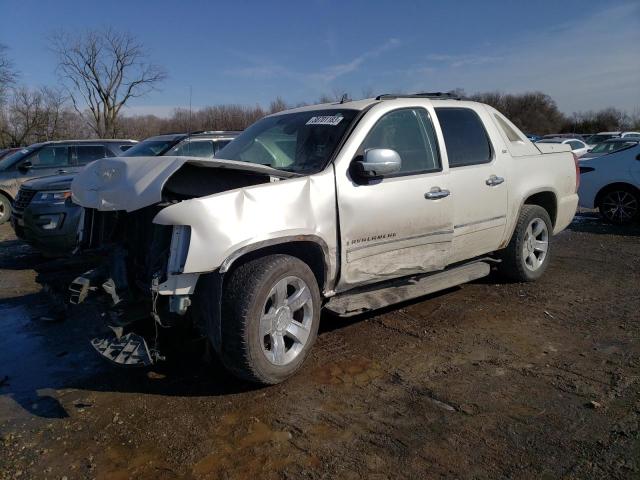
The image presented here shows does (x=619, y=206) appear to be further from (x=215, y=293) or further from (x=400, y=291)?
(x=215, y=293)

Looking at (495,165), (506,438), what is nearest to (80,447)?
(506,438)

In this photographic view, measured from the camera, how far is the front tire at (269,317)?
10.1 ft

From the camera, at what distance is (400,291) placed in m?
4.20

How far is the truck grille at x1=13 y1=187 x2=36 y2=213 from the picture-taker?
7100 millimetres

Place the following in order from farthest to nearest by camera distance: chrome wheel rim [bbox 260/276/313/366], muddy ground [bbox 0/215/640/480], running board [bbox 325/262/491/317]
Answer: running board [bbox 325/262/491/317] → chrome wheel rim [bbox 260/276/313/366] → muddy ground [bbox 0/215/640/480]

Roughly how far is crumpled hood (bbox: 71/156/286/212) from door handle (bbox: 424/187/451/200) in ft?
4.14

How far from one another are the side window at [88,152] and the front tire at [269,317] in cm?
909

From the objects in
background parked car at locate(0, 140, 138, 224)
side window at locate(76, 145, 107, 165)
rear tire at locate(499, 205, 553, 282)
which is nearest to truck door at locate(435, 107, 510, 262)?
rear tire at locate(499, 205, 553, 282)

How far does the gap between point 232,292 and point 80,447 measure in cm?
117

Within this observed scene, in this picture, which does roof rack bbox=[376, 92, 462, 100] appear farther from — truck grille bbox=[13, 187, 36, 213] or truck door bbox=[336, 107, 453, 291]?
truck grille bbox=[13, 187, 36, 213]

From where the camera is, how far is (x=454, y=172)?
14.4 ft

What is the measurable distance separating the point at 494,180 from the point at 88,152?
30.3 ft

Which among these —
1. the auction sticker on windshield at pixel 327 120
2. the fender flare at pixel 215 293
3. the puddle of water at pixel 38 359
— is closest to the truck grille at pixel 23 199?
the puddle of water at pixel 38 359

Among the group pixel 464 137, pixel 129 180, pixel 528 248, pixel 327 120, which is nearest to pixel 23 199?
pixel 129 180
